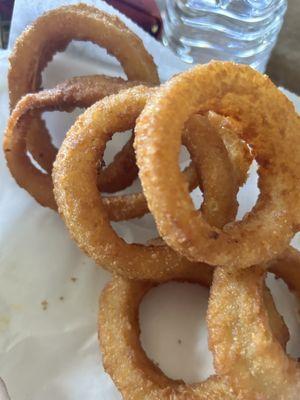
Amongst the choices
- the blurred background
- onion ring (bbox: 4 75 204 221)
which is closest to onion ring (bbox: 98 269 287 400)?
onion ring (bbox: 4 75 204 221)

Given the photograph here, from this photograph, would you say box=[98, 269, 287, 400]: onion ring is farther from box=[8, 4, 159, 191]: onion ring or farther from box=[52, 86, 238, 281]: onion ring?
box=[8, 4, 159, 191]: onion ring

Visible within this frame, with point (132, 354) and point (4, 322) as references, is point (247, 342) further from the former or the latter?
point (4, 322)

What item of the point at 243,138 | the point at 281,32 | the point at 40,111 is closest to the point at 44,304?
the point at 40,111

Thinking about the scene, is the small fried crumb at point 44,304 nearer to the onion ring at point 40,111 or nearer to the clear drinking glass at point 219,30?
the onion ring at point 40,111

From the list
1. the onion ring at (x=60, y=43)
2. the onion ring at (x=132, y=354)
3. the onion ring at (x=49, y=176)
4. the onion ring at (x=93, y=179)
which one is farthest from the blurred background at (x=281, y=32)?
the onion ring at (x=132, y=354)

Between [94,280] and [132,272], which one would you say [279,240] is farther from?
[94,280]
